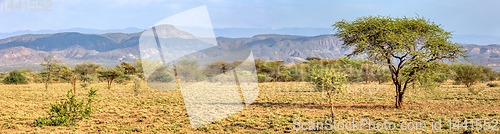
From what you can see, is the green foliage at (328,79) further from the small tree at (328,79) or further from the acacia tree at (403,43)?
the acacia tree at (403,43)

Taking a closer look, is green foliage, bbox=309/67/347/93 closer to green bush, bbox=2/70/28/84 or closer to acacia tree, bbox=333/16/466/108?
acacia tree, bbox=333/16/466/108

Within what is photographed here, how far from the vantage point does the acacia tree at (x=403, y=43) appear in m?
15.1

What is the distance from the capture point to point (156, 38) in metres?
8.41

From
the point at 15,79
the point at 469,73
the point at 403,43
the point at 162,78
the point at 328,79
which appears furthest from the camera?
the point at 162,78

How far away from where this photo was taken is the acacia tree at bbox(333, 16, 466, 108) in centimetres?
1514

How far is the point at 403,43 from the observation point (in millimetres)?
14930

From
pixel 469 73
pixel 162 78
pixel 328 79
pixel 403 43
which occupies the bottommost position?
pixel 162 78

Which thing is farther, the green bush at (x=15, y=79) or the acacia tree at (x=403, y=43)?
the green bush at (x=15, y=79)

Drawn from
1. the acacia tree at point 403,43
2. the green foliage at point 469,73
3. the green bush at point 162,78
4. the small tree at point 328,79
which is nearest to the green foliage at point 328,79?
the small tree at point 328,79

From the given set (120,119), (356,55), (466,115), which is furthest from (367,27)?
(120,119)

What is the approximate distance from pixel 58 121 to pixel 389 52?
Answer: 54.7ft

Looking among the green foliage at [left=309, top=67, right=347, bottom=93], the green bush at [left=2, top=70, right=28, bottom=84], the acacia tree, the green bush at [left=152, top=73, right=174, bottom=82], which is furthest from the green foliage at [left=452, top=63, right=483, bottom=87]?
the green bush at [left=2, top=70, right=28, bottom=84]

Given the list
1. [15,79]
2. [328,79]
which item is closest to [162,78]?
[15,79]

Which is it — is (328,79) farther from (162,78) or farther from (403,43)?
(162,78)
